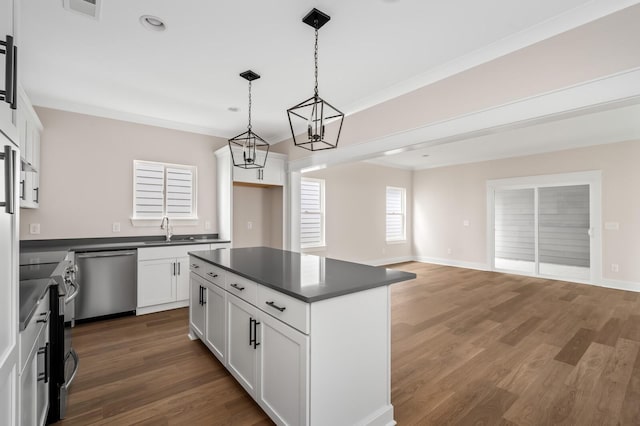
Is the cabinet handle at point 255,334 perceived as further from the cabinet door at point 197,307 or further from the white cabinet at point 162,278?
the white cabinet at point 162,278

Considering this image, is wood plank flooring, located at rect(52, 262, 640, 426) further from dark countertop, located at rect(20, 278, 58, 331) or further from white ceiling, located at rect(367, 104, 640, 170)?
white ceiling, located at rect(367, 104, 640, 170)

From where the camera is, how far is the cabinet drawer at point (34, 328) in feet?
4.06

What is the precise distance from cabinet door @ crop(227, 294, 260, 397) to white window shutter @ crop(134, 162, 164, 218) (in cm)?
287

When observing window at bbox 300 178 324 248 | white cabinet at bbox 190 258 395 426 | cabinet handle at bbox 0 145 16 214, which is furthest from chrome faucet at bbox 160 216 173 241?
cabinet handle at bbox 0 145 16 214

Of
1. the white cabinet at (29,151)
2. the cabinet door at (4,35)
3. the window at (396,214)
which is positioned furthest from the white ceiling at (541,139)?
the white cabinet at (29,151)

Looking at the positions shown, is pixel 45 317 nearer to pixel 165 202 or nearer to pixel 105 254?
pixel 105 254

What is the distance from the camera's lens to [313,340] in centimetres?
156

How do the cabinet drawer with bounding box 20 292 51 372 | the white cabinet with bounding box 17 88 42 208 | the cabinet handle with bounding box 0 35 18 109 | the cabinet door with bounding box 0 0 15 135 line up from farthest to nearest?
1. the white cabinet with bounding box 17 88 42 208
2. the cabinet drawer with bounding box 20 292 51 372
3. the cabinet door with bounding box 0 0 15 135
4. the cabinet handle with bounding box 0 35 18 109

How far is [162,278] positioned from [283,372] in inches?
119

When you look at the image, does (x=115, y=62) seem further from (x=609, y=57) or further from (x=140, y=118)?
(x=609, y=57)

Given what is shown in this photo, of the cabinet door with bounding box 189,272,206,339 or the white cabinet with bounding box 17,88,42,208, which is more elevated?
the white cabinet with bounding box 17,88,42,208

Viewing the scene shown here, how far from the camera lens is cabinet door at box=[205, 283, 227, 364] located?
2459mm

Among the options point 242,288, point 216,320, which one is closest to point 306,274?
point 242,288

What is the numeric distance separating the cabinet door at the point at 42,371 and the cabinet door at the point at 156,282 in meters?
2.27
